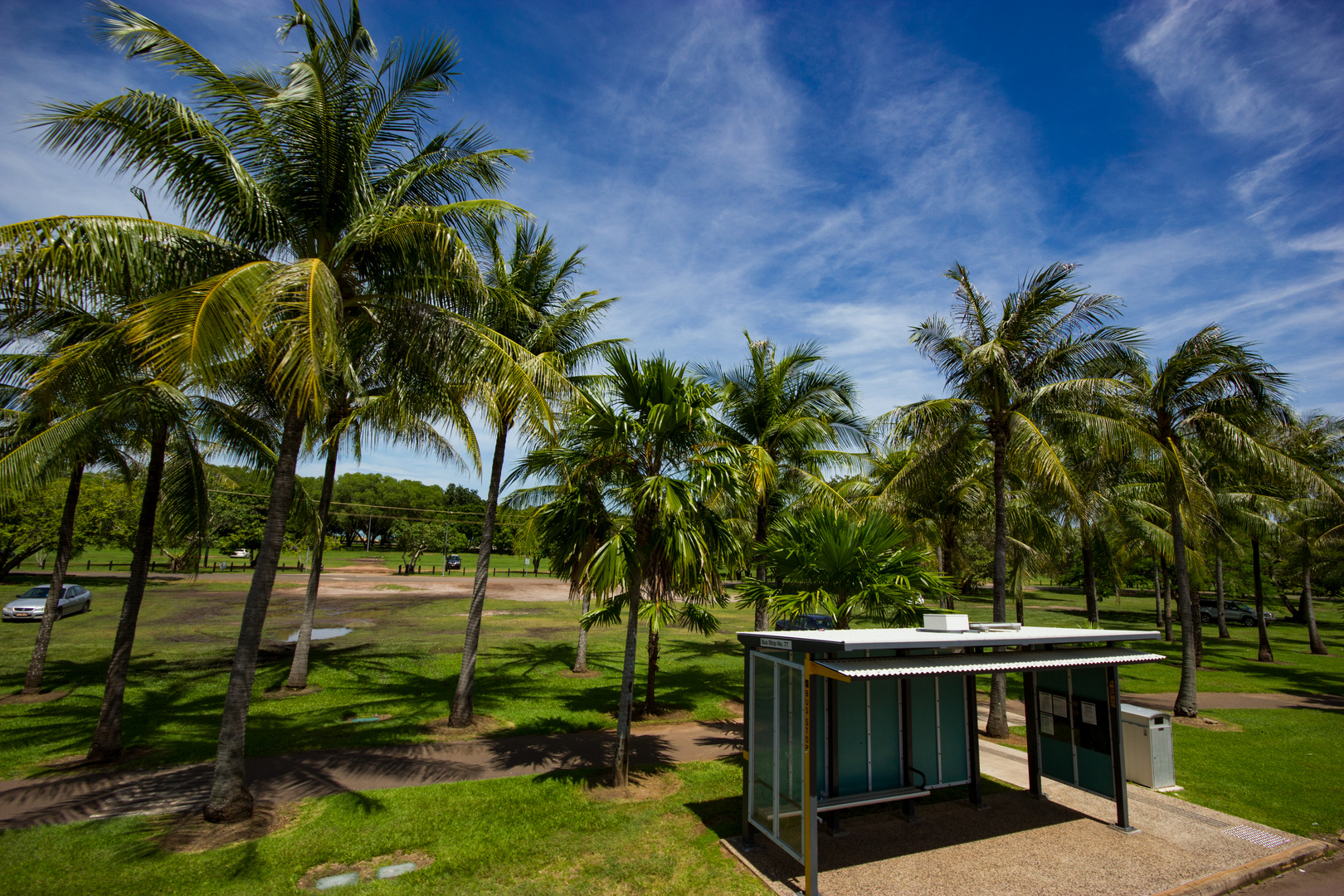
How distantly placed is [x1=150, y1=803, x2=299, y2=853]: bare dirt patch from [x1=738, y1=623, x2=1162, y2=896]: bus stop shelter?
5.78 metres

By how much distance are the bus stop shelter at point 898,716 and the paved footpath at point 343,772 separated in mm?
3346

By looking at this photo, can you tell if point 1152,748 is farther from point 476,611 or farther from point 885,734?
point 476,611

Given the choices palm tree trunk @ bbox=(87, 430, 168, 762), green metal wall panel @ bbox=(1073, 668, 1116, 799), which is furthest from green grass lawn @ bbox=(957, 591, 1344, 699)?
palm tree trunk @ bbox=(87, 430, 168, 762)

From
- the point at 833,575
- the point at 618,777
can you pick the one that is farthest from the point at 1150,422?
the point at 618,777

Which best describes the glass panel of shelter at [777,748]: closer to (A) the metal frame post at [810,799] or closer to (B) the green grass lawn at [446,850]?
(A) the metal frame post at [810,799]

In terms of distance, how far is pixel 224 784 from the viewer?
7.34 m

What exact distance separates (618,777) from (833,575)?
466 centimetres

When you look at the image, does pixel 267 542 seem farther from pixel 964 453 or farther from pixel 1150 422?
pixel 1150 422

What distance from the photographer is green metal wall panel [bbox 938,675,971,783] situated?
8.96 meters

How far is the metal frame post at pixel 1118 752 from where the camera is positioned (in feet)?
26.3

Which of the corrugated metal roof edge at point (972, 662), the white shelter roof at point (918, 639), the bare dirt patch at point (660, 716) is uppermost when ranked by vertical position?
the white shelter roof at point (918, 639)

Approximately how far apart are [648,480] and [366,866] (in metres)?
5.57

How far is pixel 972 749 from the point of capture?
8.95m

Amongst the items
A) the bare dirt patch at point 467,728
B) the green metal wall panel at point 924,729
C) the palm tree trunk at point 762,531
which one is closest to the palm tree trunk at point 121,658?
the bare dirt patch at point 467,728
